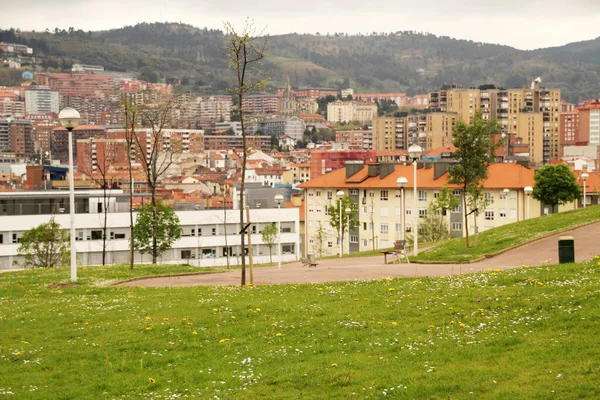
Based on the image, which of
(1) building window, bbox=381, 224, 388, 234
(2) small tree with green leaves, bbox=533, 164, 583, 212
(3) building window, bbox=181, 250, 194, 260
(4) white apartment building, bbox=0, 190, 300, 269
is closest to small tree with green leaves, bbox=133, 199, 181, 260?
(4) white apartment building, bbox=0, 190, 300, 269

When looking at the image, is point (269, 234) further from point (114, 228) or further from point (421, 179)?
point (421, 179)

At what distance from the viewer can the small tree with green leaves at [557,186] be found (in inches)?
2189

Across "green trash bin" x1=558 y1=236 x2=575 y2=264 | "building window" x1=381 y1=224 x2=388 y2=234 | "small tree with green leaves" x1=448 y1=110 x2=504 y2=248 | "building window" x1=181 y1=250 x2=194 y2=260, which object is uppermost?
"small tree with green leaves" x1=448 y1=110 x2=504 y2=248

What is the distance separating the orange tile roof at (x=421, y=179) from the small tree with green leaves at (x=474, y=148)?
4216cm

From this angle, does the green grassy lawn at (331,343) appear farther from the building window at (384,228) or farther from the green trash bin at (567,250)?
the building window at (384,228)

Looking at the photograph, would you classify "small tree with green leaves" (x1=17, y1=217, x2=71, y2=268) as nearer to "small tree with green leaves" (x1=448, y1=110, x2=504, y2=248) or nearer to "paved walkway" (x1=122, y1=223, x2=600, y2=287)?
"paved walkway" (x1=122, y1=223, x2=600, y2=287)

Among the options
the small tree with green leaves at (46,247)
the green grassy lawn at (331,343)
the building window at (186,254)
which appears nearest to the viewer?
the green grassy lawn at (331,343)

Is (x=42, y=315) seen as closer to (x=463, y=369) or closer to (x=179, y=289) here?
(x=179, y=289)

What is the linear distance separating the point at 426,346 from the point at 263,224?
6345 cm

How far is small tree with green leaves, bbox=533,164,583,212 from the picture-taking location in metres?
55.6

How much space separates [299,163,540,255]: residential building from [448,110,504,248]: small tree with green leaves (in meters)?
41.1

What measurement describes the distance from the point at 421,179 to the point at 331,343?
227 ft

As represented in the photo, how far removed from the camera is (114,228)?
68.0 metres

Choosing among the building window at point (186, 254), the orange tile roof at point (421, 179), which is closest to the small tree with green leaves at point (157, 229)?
the building window at point (186, 254)
